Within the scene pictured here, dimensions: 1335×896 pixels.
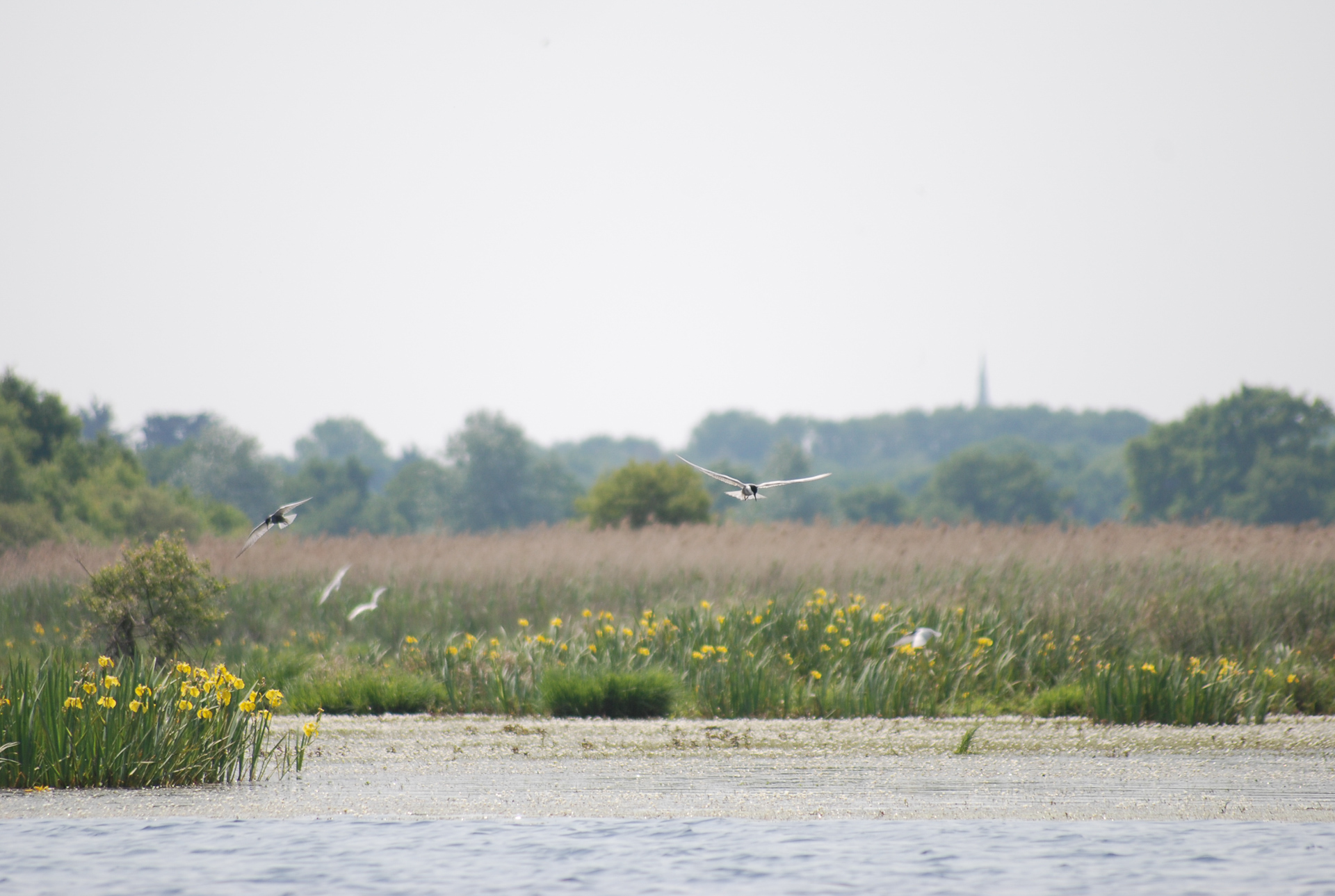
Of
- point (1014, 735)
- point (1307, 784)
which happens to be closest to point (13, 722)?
point (1014, 735)

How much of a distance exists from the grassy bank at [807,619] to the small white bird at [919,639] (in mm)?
145

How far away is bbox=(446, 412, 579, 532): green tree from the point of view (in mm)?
60844

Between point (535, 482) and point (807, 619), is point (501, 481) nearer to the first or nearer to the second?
point (535, 482)

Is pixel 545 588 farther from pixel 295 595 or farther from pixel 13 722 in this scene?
pixel 13 722

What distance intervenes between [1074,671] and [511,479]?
53478 mm

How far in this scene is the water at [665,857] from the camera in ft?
14.1

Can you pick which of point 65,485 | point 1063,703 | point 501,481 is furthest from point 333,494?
point 1063,703

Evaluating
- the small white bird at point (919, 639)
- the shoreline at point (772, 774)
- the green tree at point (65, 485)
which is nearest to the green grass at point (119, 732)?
the shoreline at point (772, 774)

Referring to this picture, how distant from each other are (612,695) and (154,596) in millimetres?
3641

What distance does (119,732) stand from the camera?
6336mm

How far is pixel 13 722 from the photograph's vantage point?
628cm

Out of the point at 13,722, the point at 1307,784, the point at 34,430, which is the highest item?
the point at 34,430

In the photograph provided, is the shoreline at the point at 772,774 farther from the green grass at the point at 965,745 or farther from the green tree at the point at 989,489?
the green tree at the point at 989,489

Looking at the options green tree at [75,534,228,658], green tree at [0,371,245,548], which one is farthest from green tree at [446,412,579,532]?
green tree at [75,534,228,658]
